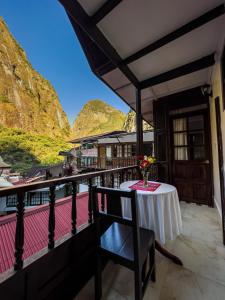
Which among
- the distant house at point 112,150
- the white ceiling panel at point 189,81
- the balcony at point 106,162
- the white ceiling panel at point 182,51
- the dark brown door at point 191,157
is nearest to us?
the white ceiling panel at point 182,51

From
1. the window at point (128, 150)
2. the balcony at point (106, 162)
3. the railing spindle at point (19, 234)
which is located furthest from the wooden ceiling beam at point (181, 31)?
the window at point (128, 150)

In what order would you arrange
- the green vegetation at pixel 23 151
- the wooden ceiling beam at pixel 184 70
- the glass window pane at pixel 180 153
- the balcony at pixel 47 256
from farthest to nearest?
1. the green vegetation at pixel 23 151
2. the glass window pane at pixel 180 153
3. the wooden ceiling beam at pixel 184 70
4. the balcony at pixel 47 256

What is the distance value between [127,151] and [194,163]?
659 centimetres

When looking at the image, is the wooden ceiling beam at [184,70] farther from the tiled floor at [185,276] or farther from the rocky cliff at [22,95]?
the rocky cliff at [22,95]

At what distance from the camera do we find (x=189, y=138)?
3.64 m

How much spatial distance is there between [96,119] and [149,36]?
39.5 m

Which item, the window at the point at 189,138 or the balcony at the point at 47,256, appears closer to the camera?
the balcony at the point at 47,256

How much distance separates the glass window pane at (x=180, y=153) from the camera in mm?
3654

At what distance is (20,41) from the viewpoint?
2733 cm

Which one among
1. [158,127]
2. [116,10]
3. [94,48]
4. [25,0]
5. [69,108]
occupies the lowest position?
[158,127]

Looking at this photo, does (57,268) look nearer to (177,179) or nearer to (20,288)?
(20,288)

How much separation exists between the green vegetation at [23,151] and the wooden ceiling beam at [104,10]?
1495 centimetres

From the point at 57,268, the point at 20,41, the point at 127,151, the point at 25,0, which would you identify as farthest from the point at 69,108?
the point at 57,268

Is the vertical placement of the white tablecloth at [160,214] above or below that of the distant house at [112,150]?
below
